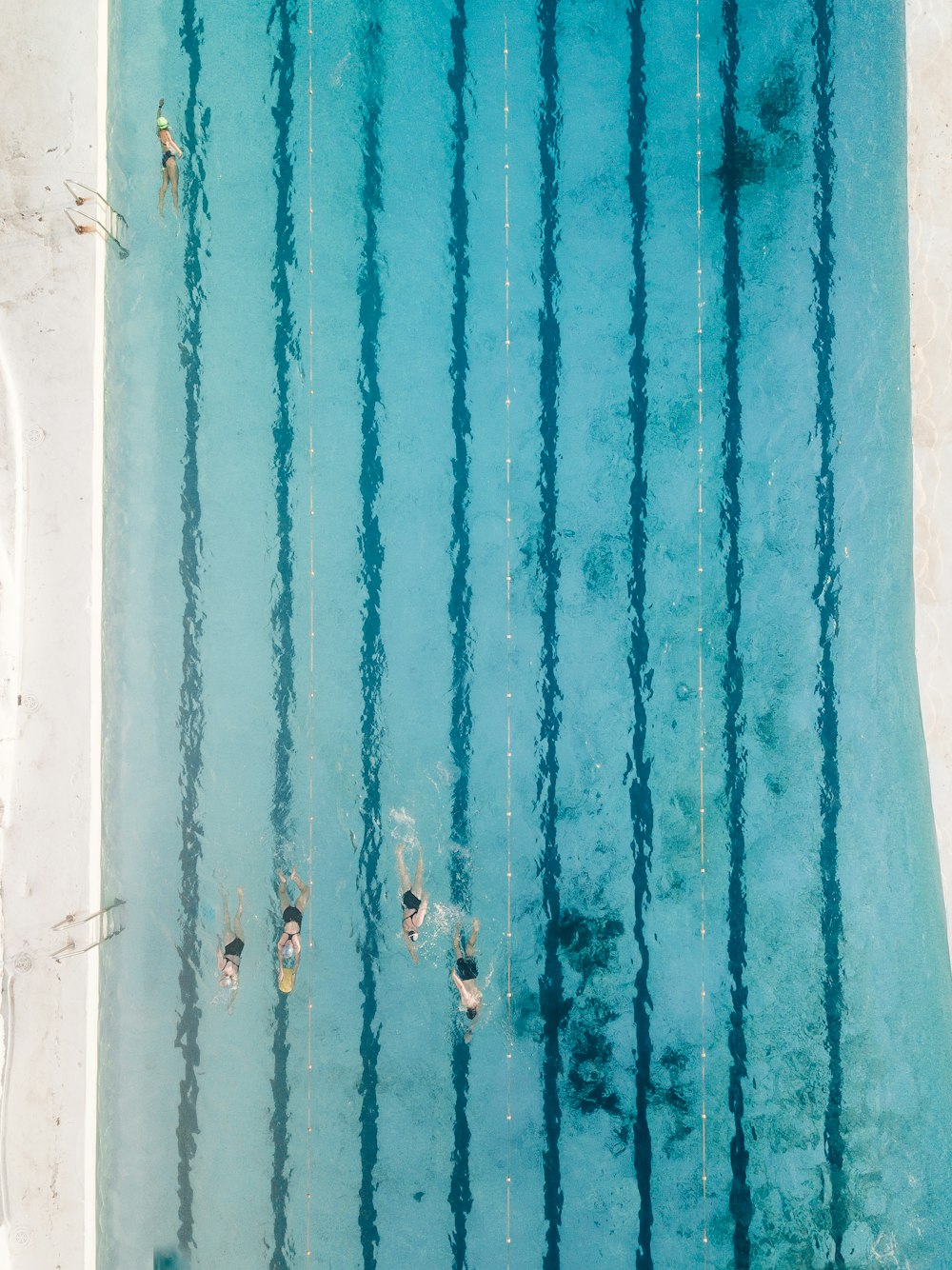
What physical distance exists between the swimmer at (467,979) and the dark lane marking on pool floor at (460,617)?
0.21 feet

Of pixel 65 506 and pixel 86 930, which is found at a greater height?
pixel 65 506

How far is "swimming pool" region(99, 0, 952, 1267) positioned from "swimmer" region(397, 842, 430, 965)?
63 millimetres

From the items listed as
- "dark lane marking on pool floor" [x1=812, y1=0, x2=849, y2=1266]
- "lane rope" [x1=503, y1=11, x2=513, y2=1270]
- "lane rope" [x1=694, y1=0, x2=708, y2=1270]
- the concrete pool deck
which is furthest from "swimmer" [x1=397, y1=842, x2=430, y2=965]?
"dark lane marking on pool floor" [x1=812, y1=0, x2=849, y2=1266]

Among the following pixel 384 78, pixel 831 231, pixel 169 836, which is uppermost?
pixel 384 78

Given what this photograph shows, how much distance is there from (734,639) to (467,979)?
184 cm

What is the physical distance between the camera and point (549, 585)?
3.27 meters

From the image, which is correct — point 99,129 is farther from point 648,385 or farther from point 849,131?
point 849,131

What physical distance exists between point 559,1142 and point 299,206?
13.5ft

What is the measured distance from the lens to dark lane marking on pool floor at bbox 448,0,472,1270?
3213 mm

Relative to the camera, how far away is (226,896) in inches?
129

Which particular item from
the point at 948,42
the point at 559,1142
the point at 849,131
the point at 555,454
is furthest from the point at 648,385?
the point at 559,1142

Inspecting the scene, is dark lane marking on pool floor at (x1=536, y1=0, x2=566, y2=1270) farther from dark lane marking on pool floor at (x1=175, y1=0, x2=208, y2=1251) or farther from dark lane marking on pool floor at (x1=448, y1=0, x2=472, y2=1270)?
dark lane marking on pool floor at (x1=175, y1=0, x2=208, y2=1251)

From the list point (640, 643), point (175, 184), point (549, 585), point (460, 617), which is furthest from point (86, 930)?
point (175, 184)

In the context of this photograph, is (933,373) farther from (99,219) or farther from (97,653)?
(97,653)
